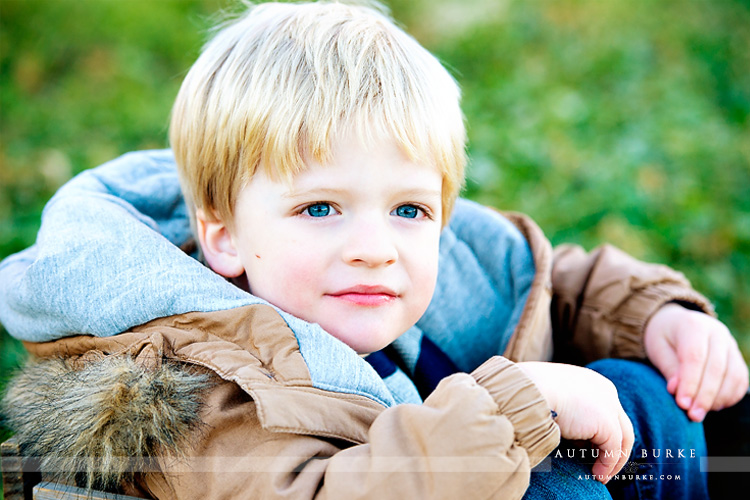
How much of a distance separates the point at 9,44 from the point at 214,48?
398 cm

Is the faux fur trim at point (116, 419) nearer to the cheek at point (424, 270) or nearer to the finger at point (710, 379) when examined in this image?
the cheek at point (424, 270)

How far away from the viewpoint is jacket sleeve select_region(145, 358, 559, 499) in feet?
2.98

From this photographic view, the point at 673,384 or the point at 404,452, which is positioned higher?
the point at 404,452

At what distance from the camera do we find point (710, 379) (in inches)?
58.9

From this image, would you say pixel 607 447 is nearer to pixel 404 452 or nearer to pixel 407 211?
pixel 404 452

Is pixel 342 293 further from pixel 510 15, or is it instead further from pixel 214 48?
pixel 510 15

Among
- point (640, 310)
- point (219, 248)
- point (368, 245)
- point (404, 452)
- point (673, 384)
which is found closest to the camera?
point (404, 452)

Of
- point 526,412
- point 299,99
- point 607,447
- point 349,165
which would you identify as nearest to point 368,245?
point 349,165

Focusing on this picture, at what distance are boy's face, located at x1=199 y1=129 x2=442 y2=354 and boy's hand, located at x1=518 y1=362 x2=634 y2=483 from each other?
0.31 meters

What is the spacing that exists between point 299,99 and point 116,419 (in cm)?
63

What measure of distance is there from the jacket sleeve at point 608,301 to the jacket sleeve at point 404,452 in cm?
77

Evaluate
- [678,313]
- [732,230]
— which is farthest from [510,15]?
[678,313]

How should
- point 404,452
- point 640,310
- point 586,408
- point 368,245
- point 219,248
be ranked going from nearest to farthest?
point 404,452
point 586,408
point 368,245
point 219,248
point 640,310

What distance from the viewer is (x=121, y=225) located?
127 cm
